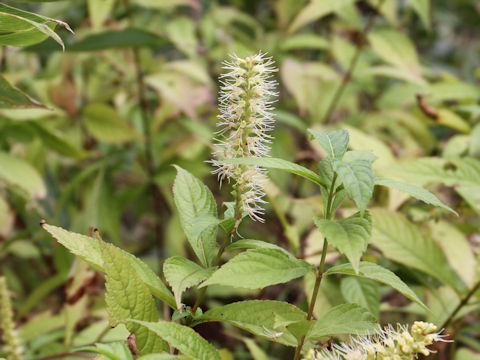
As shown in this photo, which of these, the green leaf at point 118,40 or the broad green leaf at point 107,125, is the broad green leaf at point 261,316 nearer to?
the green leaf at point 118,40

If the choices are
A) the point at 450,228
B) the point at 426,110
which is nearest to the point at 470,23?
the point at 426,110

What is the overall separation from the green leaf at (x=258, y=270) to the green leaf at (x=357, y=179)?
5.2 inches

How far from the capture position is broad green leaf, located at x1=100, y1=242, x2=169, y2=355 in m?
0.62

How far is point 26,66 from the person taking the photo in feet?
7.16

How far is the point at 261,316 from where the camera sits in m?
0.67

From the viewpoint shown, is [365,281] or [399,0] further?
[399,0]

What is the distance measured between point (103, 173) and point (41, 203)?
235 mm

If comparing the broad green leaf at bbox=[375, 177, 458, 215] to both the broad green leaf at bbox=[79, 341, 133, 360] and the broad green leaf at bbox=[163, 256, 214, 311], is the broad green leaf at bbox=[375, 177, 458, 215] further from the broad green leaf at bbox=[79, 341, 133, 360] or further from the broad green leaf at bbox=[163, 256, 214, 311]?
the broad green leaf at bbox=[79, 341, 133, 360]

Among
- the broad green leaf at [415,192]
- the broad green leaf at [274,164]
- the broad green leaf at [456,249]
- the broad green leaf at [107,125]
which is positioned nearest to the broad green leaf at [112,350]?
the broad green leaf at [274,164]

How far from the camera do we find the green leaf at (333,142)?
66 cm

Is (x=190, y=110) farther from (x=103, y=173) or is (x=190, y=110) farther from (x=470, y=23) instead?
(x=470, y=23)

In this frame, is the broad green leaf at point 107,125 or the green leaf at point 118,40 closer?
the green leaf at point 118,40

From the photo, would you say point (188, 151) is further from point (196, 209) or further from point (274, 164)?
point (274, 164)

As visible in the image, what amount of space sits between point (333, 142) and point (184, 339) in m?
0.31
